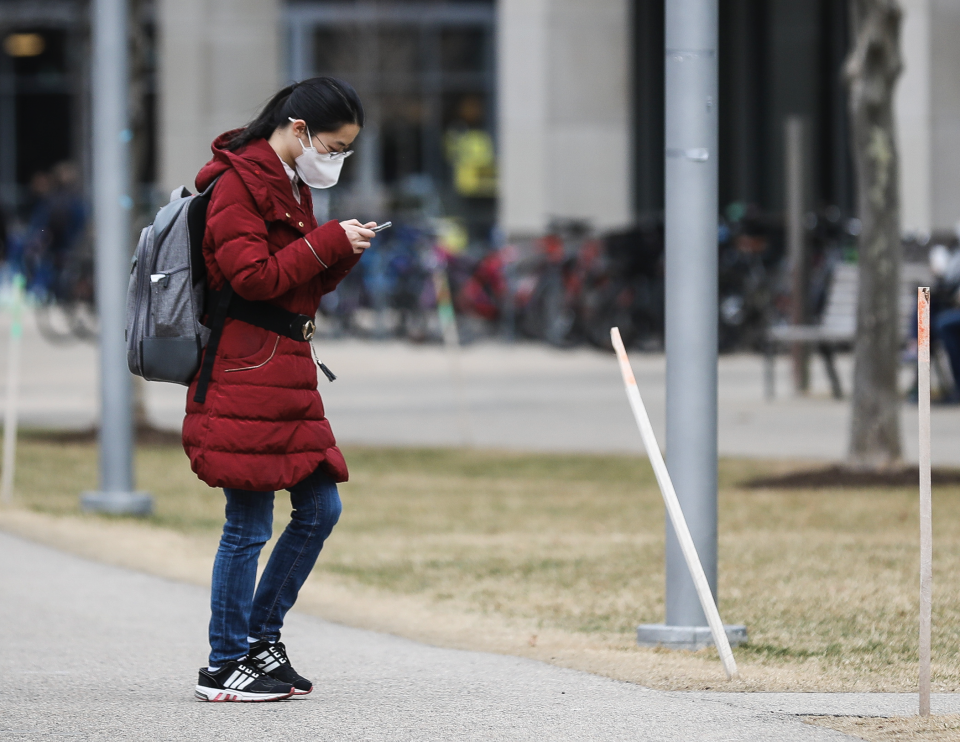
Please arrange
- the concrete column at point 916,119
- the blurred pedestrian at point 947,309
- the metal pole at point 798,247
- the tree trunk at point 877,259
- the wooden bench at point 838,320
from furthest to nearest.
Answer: the concrete column at point 916,119 < the metal pole at point 798,247 < the wooden bench at point 838,320 < the blurred pedestrian at point 947,309 < the tree trunk at point 877,259

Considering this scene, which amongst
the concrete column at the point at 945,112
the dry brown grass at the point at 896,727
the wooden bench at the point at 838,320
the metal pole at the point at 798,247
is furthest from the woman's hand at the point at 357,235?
the concrete column at the point at 945,112

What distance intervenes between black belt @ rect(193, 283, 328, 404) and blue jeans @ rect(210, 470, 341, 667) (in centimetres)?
38

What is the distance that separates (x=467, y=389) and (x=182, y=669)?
1110 cm

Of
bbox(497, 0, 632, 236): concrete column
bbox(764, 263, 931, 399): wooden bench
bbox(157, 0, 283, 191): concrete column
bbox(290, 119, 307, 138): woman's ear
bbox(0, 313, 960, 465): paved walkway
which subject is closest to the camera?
bbox(290, 119, 307, 138): woman's ear

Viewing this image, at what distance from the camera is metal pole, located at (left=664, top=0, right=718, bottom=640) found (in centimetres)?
607

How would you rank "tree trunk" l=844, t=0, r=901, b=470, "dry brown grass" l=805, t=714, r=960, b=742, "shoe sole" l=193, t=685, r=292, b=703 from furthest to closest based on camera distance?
"tree trunk" l=844, t=0, r=901, b=470, "shoe sole" l=193, t=685, r=292, b=703, "dry brown grass" l=805, t=714, r=960, b=742

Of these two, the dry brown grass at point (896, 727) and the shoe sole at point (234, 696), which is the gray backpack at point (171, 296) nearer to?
the shoe sole at point (234, 696)

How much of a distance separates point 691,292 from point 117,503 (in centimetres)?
447

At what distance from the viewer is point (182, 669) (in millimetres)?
5809

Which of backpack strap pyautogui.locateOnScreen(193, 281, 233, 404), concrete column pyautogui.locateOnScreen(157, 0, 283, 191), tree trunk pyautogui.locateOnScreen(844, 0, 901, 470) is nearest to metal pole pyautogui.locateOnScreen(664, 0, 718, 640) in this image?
backpack strap pyautogui.locateOnScreen(193, 281, 233, 404)

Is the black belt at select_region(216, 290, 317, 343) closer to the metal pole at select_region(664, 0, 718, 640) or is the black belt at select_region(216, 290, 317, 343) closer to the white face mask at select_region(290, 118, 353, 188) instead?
the white face mask at select_region(290, 118, 353, 188)

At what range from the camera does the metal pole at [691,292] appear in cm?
607

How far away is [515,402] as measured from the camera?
15.6 m

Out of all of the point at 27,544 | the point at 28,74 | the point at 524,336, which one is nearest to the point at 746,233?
the point at 524,336
